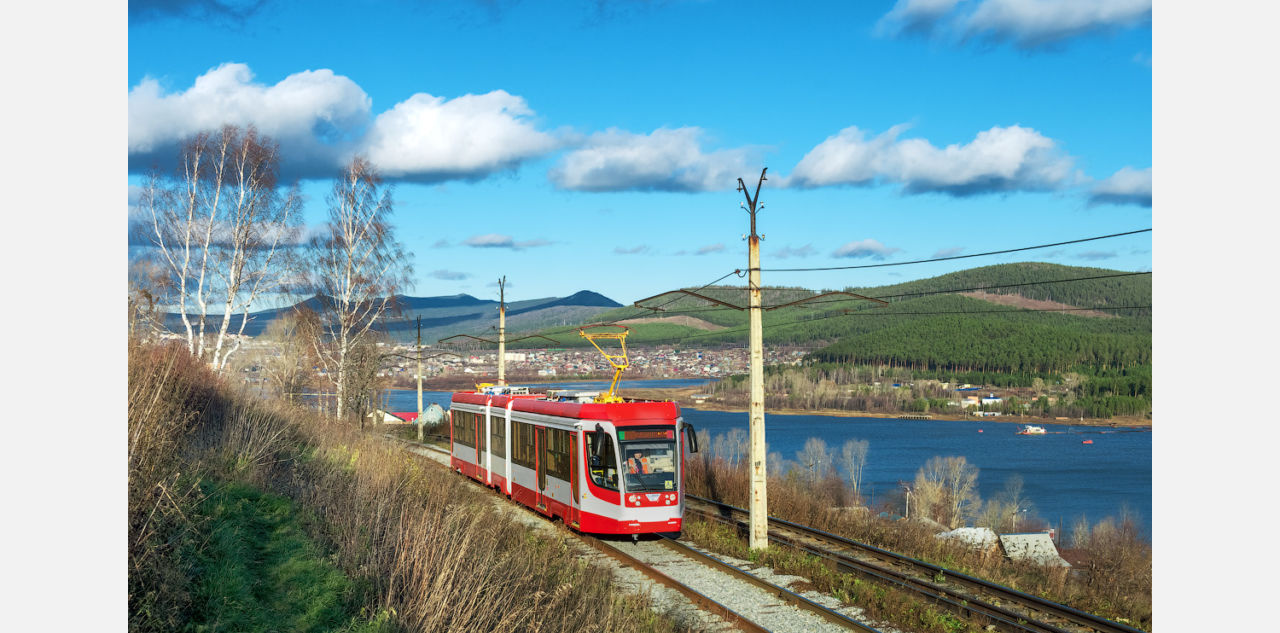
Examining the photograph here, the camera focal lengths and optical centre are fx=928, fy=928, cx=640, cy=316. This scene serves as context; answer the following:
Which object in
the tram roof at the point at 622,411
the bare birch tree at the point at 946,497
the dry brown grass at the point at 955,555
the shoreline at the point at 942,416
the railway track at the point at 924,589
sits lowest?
the shoreline at the point at 942,416

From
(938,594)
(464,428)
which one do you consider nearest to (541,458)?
(464,428)

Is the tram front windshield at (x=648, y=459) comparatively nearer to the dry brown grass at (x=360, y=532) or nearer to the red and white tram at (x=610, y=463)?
the red and white tram at (x=610, y=463)

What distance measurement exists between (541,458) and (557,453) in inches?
50.8

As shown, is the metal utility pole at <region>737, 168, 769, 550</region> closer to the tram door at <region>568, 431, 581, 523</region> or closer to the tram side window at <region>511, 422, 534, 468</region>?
the tram door at <region>568, 431, 581, 523</region>

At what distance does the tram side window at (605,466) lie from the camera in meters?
17.5

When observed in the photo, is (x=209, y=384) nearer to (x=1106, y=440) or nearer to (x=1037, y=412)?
(x=1106, y=440)

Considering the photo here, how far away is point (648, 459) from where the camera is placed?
17672 millimetres

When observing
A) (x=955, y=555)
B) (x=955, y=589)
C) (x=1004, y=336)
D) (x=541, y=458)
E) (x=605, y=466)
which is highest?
(x=1004, y=336)

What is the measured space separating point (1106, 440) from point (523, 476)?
345 ft

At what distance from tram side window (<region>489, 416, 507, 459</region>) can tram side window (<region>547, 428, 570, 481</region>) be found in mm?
4042

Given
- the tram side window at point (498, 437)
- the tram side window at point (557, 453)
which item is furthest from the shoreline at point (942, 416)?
the tram side window at point (557, 453)

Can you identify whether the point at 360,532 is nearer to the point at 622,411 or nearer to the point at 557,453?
the point at 622,411

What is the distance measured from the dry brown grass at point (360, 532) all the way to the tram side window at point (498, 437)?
5.41 meters

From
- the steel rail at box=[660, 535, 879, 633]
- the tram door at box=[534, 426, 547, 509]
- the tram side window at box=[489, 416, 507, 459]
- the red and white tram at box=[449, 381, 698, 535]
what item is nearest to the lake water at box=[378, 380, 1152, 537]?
the tram side window at box=[489, 416, 507, 459]
